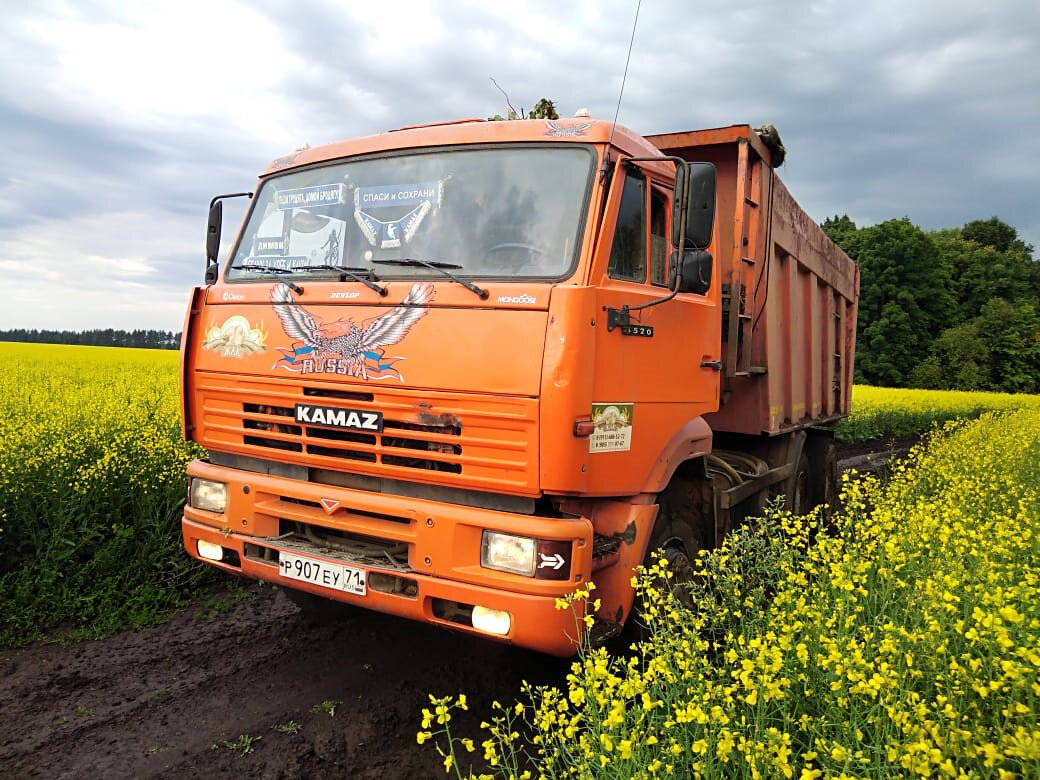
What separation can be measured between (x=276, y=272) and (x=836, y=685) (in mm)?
3201

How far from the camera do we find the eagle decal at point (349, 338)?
3.26 m

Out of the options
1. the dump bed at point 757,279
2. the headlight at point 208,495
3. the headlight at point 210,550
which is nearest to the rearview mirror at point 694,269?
the dump bed at point 757,279

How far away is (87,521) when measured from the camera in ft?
15.8

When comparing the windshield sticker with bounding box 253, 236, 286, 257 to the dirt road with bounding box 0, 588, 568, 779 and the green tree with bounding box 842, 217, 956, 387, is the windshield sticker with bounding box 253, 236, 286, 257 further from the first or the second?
the green tree with bounding box 842, 217, 956, 387

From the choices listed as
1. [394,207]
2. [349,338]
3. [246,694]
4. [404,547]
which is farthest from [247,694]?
[394,207]

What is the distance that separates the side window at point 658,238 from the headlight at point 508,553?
1.49 meters

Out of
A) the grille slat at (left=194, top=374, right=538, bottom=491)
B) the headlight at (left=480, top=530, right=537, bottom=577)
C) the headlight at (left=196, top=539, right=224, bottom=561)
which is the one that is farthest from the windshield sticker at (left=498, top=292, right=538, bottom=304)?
the headlight at (left=196, top=539, right=224, bottom=561)

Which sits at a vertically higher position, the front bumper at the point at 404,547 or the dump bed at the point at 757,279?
the dump bed at the point at 757,279

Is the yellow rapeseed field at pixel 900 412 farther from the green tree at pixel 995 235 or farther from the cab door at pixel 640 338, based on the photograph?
the green tree at pixel 995 235

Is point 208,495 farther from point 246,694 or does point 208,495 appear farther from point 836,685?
point 836,685

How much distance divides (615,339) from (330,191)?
5.97 ft

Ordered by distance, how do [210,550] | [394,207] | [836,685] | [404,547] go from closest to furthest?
[836,685] < [404,547] < [394,207] < [210,550]

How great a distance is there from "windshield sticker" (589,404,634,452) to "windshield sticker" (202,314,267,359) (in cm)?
170

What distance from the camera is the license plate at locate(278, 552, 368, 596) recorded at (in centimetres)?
322
